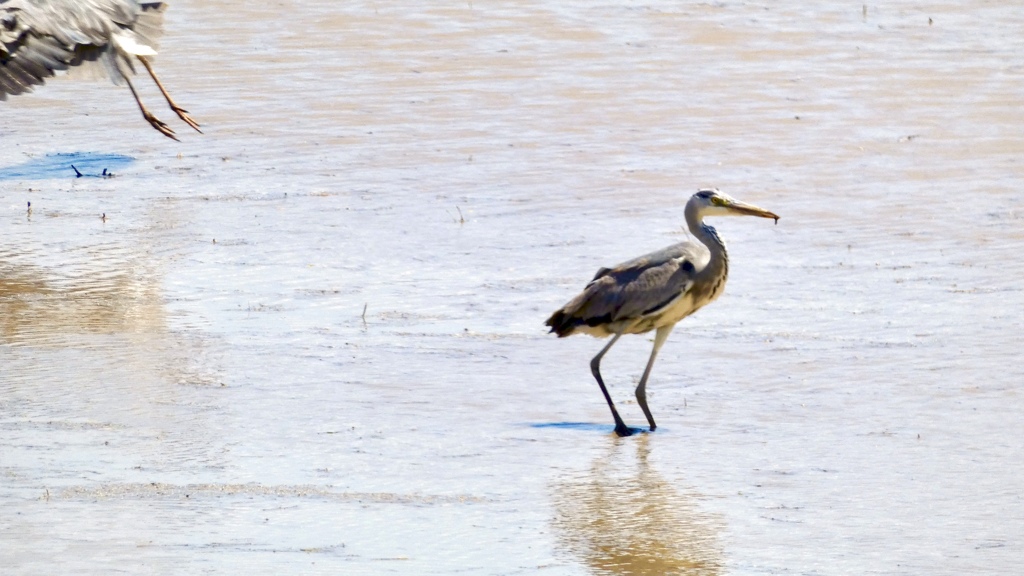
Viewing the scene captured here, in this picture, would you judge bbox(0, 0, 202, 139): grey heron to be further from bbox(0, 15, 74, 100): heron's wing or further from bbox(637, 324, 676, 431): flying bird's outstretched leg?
bbox(637, 324, 676, 431): flying bird's outstretched leg

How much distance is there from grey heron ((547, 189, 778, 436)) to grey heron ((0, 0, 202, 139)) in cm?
327

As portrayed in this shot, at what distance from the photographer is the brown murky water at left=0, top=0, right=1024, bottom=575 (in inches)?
255

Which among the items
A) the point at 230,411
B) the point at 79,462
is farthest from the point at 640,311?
the point at 79,462

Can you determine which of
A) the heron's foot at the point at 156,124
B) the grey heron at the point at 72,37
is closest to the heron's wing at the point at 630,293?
the grey heron at the point at 72,37

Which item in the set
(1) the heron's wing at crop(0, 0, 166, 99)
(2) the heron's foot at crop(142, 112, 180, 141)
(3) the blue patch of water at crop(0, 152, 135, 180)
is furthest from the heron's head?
(3) the blue patch of water at crop(0, 152, 135, 180)

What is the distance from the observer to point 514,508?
21.9 ft

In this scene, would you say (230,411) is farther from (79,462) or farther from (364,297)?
(364,297)

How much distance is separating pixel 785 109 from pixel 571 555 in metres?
9.06

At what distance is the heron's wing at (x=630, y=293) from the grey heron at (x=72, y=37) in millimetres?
3242

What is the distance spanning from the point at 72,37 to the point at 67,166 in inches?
135

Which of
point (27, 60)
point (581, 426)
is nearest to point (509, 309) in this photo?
point (581, 426)

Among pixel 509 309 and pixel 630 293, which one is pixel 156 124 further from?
pixel 630 293

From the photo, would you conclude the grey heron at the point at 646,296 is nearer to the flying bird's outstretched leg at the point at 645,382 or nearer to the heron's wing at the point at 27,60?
the flying bird's outstretched leg at the point at 645,382

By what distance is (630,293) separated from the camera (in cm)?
803
